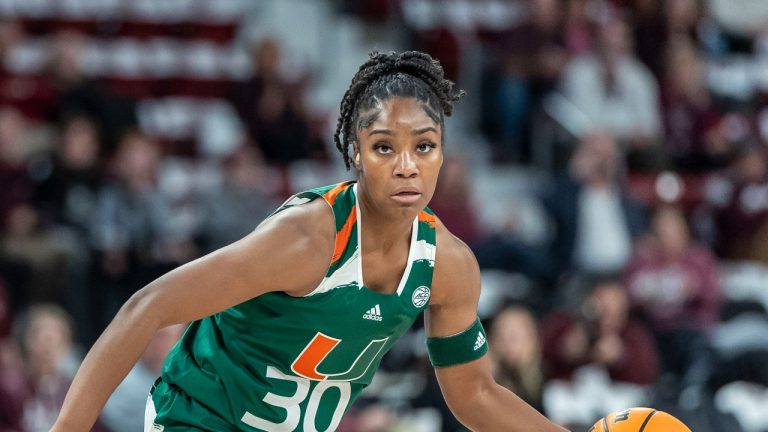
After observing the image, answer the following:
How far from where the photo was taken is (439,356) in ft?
14.3

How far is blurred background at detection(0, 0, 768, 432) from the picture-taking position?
322 inches

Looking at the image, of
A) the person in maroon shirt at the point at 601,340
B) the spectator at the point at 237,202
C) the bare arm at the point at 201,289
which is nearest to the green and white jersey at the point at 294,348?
the bare arm at the point at 201,289

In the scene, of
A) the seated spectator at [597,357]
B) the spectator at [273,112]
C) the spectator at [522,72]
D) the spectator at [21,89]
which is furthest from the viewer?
the spectator at [522,72]

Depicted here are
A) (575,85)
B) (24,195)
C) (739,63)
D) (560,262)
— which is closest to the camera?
(24,195)

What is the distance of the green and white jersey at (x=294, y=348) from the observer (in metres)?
3.99

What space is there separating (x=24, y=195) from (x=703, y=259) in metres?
4.89

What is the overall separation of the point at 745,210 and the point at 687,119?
1209 millimetres

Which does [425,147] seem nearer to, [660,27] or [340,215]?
[340,215]

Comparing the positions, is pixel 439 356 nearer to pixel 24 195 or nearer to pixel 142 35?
pixel 24 195

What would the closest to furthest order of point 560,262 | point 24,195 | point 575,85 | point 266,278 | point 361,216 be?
point 266,278, point 361,216, point 24,195, point 560,262, point 575,85

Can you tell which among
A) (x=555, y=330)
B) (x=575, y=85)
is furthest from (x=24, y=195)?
(x=575, y=85)

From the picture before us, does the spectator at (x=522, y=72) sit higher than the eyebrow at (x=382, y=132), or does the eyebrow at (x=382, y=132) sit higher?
the eyebrow at (x=382, y=132)

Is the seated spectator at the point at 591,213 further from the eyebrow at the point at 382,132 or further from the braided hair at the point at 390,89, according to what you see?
the eyebrow at the point at 382,132

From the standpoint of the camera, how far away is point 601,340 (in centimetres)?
838
